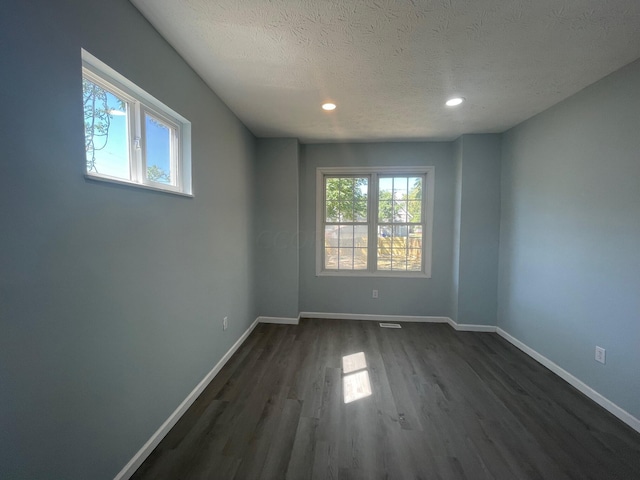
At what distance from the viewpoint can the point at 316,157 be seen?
371cm

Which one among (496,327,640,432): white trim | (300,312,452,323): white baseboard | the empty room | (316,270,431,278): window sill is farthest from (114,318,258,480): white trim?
(496,327,640,432): white trim

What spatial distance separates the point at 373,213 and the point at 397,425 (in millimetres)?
2695

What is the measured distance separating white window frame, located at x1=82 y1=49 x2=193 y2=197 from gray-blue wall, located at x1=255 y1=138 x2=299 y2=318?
1.58 meters

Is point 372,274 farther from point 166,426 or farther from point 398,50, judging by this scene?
point 166,426

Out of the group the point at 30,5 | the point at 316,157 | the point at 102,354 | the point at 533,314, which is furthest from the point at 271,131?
the point at 533,314

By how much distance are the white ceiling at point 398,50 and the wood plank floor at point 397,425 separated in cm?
260

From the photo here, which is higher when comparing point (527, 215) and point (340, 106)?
point (340, 106)

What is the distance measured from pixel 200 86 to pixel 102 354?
6.53 ft

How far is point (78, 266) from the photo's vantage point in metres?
1.08

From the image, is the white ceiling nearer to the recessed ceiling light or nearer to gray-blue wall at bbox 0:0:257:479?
the recessed ceiling light

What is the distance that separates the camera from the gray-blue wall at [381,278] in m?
3.60

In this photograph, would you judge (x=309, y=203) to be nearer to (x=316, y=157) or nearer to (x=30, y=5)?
(x=316, y=157)

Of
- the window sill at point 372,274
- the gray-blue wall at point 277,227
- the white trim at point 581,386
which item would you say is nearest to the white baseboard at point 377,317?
the gray-blue wall at point 277,227

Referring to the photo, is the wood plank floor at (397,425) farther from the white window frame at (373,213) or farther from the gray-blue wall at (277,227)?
the white window frame at (373,213)
